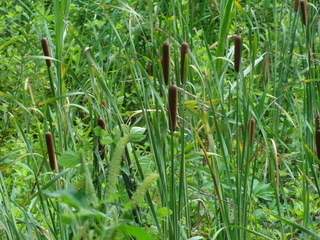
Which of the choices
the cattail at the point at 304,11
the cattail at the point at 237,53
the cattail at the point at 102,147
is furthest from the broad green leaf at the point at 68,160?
the cattail at the point at 304,11

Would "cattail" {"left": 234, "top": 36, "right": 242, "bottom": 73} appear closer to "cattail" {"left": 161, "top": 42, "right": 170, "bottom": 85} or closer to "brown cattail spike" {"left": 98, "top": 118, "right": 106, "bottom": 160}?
"cattail" {"left": 161, "top": 42, "right": 170, "bottom": 85}

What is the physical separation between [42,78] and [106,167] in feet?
6.01

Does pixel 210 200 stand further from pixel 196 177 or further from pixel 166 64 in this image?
pixel 166 64

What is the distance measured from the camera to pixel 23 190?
244cm

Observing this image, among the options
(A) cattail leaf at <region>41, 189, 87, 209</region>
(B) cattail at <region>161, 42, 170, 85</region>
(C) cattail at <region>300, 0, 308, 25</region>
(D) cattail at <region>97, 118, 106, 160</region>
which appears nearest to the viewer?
(A) cattail leaf at <region>41, 189, 87, 209</region>

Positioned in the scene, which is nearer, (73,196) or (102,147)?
(73,196)

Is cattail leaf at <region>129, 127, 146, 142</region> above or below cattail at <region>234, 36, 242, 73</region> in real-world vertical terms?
below

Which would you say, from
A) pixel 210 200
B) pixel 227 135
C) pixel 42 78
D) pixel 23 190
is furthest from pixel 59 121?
pixel 42 78

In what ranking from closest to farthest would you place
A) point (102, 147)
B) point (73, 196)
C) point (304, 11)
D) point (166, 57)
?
point (73, 196) → point (166, 57) → point (102, 147) → point (304, 11)

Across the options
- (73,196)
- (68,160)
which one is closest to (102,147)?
(68,160)

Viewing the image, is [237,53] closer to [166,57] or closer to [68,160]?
[166,57]

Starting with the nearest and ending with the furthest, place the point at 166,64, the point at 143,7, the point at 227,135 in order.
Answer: the point at 166,64, the point at 227,135, the point at 143,7

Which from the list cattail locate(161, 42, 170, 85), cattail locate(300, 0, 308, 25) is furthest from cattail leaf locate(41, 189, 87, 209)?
cattail locate(300, 0, 308, 25)

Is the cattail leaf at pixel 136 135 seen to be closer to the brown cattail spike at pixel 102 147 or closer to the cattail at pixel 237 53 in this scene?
the brown cattail spike at pixel 102 147
